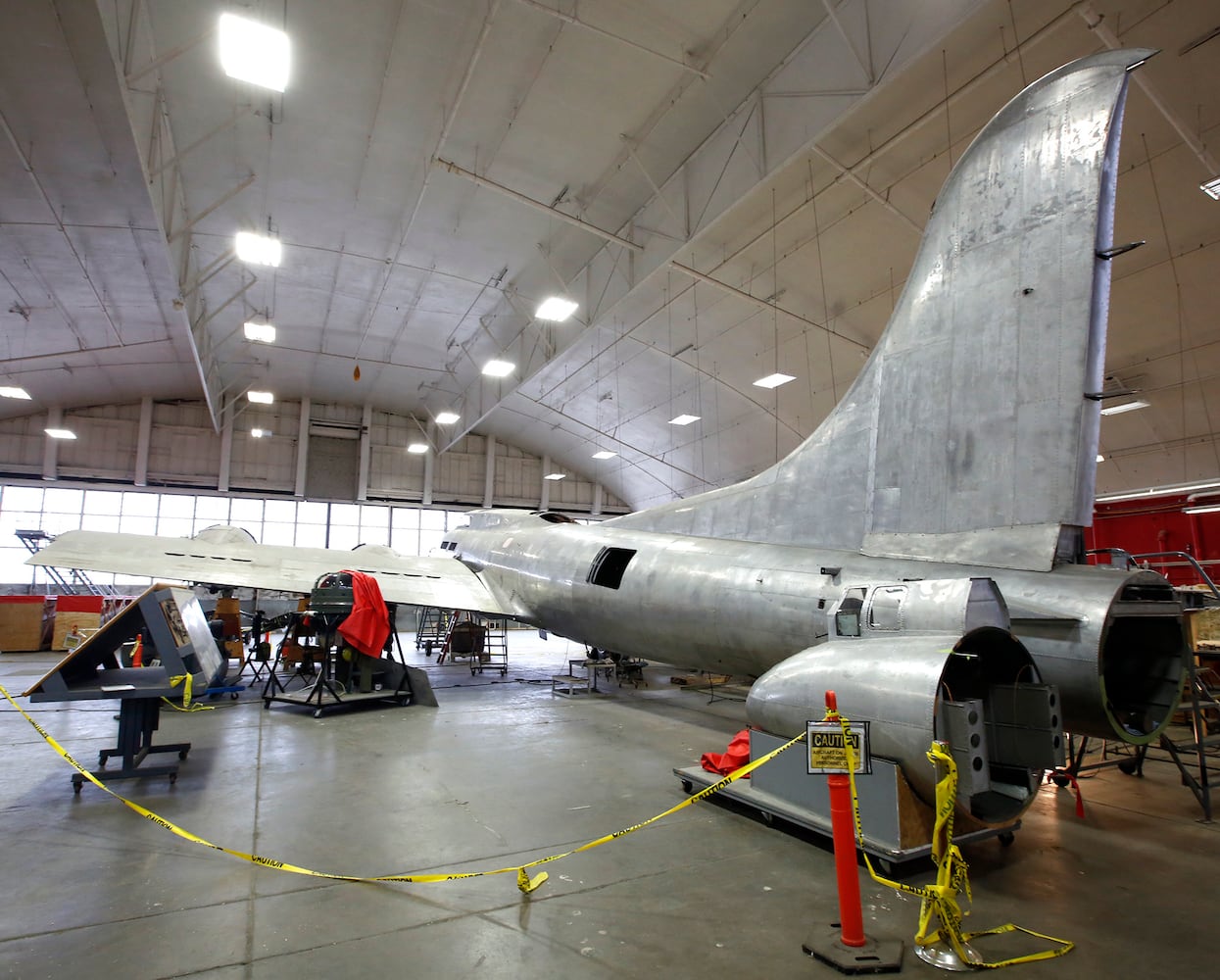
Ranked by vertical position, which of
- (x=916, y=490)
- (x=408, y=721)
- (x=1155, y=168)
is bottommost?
(x=408, y=721)

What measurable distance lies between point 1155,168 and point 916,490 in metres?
12.1

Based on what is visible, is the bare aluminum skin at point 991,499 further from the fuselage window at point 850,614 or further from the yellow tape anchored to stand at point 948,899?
the yellow tape anchored to stand at point 948,899

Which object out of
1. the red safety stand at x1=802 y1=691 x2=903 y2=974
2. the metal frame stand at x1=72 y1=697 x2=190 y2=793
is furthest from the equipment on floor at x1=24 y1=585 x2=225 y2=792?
the red safety stand at x1=802 y1=691 x2=903 y2=974

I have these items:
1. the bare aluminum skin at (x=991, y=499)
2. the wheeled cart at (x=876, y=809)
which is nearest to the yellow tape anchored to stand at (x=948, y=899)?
the bare aluminum skin at (x=991, y=499)

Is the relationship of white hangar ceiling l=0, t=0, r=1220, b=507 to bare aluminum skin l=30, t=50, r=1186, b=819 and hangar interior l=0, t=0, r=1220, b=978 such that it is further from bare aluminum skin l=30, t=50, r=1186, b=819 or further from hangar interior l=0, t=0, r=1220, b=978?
bare aluminum skin l=30, t=50, r=1186, b=819

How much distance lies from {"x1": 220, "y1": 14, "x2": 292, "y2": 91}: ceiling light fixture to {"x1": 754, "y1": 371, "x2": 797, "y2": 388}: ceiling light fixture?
15789mm

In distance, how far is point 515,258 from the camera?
63.4 ft

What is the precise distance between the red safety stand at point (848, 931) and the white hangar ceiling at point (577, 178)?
941 centimetres

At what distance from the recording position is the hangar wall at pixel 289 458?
28895 mm

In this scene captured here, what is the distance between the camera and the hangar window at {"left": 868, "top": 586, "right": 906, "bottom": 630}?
5.35 metres

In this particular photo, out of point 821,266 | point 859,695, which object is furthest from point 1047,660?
point 821,266

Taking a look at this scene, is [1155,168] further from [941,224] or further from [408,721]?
[408,721]

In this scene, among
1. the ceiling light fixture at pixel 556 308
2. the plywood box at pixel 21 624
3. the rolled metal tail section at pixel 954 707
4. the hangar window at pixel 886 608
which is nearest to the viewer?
the rolled metal tail section at pixel 954 707

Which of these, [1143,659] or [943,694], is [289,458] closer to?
[943,694]
